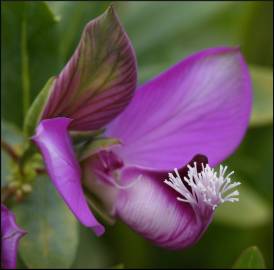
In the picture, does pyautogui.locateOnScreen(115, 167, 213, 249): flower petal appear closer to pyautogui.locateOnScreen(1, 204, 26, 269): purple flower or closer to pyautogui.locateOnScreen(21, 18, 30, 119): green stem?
pyautogui.locateOnScreen(1, 204, 26, 269): purple flower

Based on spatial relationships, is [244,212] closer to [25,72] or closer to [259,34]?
[259,34]

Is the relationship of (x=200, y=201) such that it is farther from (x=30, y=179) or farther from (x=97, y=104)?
(x=30, y=179)

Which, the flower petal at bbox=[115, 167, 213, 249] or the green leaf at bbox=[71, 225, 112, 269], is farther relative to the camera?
the green leaf at bbox=[71, 225, 112, 269]

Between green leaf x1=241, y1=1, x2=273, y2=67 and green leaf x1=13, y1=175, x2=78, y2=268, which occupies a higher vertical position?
green leaf x1=241, y1=1, x2=273, y2=67

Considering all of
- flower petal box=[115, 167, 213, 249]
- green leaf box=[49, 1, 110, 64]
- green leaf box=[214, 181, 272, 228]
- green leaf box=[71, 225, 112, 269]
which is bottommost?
green leaf box=[71, 225, 112, 269]

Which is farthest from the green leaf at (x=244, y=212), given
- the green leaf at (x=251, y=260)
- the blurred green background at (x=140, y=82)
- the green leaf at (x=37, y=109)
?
the green leaf at (x=37, y=109)

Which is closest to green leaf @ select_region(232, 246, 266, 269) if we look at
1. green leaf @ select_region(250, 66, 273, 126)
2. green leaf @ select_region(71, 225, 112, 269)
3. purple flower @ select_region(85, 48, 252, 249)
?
purple flower @ select_region(85, 48, 252, 249)

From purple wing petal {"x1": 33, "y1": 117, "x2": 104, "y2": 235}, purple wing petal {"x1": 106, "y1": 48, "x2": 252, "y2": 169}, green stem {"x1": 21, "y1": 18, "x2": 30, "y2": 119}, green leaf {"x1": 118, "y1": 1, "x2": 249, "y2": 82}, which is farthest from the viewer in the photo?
green leaf {"x1": 118, "y1": 1, "x2": 249, "y2": 82}
